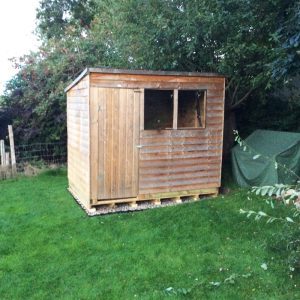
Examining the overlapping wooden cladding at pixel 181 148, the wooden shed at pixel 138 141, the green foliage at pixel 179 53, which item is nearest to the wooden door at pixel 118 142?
the wooden shed at pixel 138 141

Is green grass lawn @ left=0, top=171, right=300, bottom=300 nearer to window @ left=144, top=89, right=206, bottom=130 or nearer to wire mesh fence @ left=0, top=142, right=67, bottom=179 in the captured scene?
window @ left=144, top=89, right=206, bottom=130

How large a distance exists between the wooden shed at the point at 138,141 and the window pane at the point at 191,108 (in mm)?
21

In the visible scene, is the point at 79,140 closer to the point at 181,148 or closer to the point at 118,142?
the point at 118,142

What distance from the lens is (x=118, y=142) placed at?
586 centimetres

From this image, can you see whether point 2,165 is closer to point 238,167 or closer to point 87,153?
point 87,153

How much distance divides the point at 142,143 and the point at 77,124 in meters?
1.45

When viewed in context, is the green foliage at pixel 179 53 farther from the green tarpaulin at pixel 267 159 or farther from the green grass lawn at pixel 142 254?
the green grass lawn at pixel 142 254

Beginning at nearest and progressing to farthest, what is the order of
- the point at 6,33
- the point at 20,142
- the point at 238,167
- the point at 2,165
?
the point at 238,167
the point at 2,165
the point at 20,142
the point at 6,33

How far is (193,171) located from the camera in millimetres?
6398

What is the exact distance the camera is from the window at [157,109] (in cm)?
724

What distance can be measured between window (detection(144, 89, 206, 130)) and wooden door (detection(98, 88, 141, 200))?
106cm

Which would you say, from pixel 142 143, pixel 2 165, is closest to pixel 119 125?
pixel 142 143

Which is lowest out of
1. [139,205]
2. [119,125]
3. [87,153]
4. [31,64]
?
[139,205]

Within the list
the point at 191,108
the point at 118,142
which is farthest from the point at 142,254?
the point at 191,108
